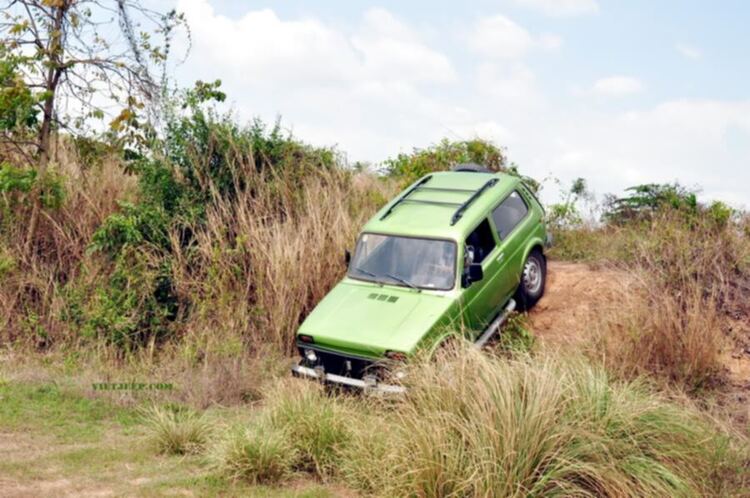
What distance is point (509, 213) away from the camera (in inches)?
487

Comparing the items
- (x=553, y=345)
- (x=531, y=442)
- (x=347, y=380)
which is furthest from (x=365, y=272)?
(x=531, y=442)

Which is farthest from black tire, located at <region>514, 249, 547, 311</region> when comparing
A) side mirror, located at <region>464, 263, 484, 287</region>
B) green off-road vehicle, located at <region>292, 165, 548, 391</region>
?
side mirror, located at <region>464, 263, 484, 287</region>

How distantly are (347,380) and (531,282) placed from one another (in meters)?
4.10

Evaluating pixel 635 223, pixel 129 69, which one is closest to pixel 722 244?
pixel 635 223

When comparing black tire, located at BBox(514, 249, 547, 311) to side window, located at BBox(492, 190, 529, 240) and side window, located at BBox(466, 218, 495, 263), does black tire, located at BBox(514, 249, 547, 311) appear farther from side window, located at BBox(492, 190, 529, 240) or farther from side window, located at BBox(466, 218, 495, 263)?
side window, located at BBox(466, 218, 495, 263)

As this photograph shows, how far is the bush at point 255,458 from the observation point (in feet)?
24.3

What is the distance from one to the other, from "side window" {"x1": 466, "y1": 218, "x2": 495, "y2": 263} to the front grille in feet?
8.17

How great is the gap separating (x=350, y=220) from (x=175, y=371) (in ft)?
14.4

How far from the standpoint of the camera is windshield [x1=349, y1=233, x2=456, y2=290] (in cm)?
1091

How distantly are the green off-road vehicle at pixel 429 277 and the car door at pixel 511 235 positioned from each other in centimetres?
2

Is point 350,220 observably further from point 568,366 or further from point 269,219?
point 568,366

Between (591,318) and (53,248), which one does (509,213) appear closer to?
(591,318)

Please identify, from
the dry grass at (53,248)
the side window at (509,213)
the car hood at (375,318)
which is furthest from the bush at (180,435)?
the dry grass at (53,248)

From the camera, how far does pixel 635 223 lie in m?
17.3
